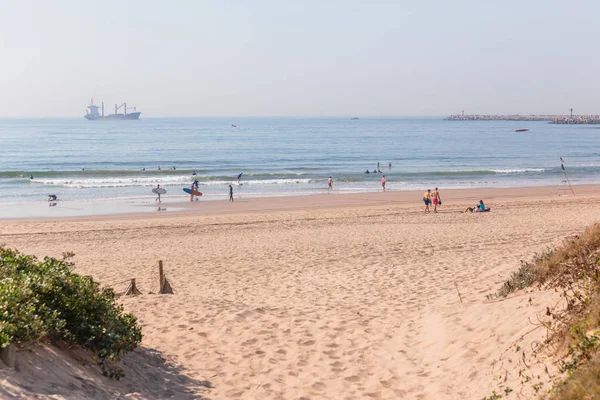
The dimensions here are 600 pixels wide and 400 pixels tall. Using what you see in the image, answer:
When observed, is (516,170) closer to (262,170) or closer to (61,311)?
(262,170)

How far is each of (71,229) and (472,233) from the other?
14.5 meters

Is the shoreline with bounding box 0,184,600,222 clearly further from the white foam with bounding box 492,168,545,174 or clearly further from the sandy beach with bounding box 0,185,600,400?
the white foam with bounding box 492,168,545,174

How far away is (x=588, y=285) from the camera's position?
669 centimetres

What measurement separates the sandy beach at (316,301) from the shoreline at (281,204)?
435 centimetres

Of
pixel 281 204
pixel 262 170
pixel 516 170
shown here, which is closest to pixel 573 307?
pixel 281 204

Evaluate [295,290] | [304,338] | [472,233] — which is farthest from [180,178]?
[304,338]

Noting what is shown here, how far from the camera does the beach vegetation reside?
4723mm

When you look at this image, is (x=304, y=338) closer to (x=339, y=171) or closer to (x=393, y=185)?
(x=393, y=185)

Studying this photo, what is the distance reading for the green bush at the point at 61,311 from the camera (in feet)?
17.6

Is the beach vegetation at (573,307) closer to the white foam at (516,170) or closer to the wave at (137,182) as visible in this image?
the wave at (137,182)

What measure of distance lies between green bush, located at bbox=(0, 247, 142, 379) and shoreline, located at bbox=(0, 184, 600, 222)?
21.1m

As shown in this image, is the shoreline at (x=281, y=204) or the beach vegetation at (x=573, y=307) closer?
the beach vegetation at (x=573, y=307)

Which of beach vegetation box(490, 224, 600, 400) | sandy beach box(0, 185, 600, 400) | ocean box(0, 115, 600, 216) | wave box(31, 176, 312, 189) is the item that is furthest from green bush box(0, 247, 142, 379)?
wave box(31, 176, 312, 189)

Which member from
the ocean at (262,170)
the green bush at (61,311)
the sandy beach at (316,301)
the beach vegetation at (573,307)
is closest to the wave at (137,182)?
the ocean at (262,170)
